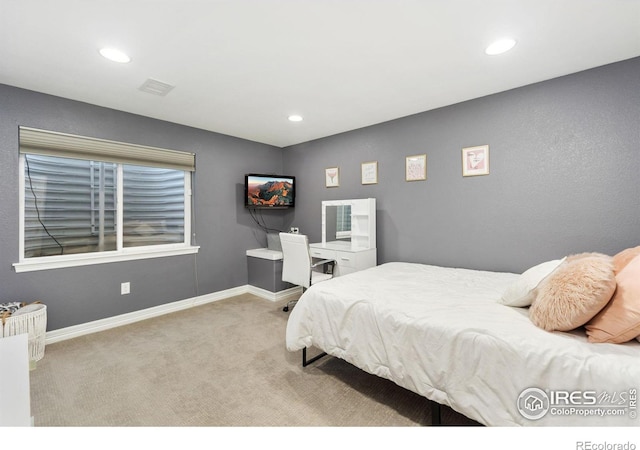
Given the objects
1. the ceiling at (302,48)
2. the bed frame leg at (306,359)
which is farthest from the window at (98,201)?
the bed frame leg at (306,359)

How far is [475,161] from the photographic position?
2.83m

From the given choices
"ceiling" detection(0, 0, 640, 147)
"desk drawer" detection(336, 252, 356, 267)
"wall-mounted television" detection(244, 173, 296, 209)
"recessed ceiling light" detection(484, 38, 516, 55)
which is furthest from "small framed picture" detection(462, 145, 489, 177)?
"wall-mounted television" detection(244, 173, 296, 209)

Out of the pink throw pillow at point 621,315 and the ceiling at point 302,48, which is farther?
the ceiling at point 302,48

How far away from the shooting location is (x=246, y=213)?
4332 millimetres

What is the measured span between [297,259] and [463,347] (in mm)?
2060

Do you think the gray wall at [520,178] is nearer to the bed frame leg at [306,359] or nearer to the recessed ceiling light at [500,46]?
the recessed ceiling light at [500,46]

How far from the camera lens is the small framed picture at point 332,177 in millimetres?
4066

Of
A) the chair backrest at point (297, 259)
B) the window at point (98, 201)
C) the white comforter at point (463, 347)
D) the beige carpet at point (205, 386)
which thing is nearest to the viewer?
the white comforter at point (463, 347)

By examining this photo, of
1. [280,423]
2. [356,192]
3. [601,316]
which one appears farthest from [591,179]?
[280,423]

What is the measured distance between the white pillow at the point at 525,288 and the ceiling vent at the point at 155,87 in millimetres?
3172

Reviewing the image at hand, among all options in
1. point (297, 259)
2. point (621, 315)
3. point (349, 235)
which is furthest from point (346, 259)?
point (621, 315)

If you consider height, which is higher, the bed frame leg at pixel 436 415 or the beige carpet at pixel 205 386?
the bed frame leg at pixel 436 415

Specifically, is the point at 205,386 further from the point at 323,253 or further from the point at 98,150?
the point at 98,150
